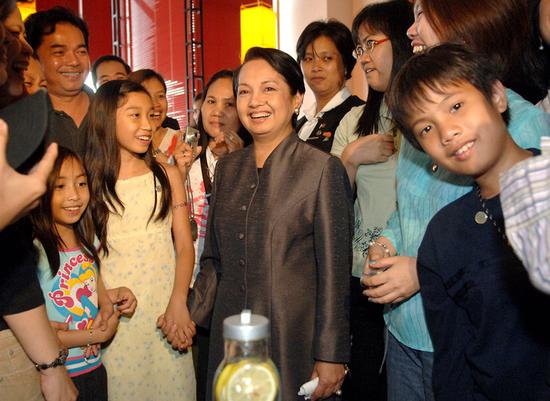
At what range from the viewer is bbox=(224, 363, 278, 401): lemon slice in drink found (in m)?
0.68

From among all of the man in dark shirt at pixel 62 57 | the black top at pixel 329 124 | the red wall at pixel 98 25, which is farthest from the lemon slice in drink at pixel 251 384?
the red wall at pixel 98 25

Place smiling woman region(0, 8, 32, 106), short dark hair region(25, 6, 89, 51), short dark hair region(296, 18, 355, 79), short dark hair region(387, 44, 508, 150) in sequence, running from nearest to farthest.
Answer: smiling woman region(0, 8, 32, 106)
short dark hair region(387, 44, 508, 150)
short dark hair region(25, 6, 89, 51)
short dark hair region(296, 18, 355, 79)

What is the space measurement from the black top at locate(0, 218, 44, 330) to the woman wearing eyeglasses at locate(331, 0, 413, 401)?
3.72 ft

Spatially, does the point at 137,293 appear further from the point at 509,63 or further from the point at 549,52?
the point at 549,52

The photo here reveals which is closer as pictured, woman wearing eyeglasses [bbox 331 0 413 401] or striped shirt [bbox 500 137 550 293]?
striped shirt [bbox 500 137 550 293]

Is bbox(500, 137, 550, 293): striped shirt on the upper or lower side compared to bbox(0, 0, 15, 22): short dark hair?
lower

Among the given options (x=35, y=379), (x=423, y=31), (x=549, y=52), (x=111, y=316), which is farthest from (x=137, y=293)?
(x=549, y=52)

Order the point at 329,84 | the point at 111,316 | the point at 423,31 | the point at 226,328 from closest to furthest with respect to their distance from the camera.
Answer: the point at 226,328
the point at 423,31
the point at 111,316
the point at 329,84

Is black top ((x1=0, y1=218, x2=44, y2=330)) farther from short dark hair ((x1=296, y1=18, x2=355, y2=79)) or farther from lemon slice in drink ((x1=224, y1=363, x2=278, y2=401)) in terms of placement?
short dark hair ((x1=296, y1=18, x2=355, y2=79))

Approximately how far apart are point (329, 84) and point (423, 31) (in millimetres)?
1314

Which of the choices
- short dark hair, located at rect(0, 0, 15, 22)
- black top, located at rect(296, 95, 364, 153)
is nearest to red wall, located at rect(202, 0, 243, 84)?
black top, located at rect(296, 95, 364, 153)

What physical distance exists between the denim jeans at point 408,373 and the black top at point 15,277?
3.27 ft

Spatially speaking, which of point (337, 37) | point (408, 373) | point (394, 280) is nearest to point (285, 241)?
point (394, 280)

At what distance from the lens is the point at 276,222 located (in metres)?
1.54
